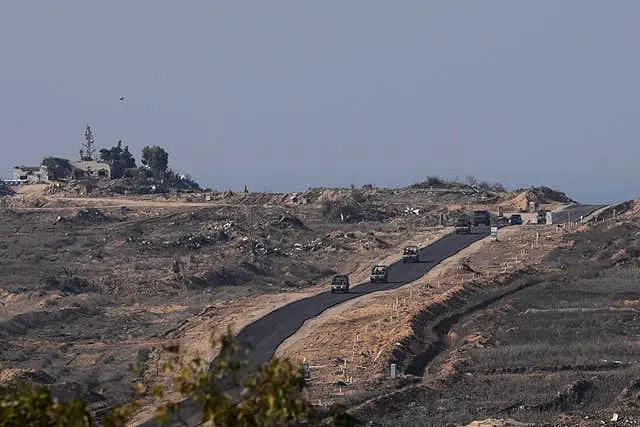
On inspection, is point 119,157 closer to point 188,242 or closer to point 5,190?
point 5,190

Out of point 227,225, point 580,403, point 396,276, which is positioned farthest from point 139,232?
point 580,403

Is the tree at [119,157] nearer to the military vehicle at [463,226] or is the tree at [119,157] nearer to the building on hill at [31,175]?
the building on hill at [31,175]

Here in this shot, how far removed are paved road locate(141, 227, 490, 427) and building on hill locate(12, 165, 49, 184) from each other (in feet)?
228

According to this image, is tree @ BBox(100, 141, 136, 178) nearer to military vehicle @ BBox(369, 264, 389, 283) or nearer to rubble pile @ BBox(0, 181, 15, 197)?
rubble pile @ BBox(0, 181, 15, 197)

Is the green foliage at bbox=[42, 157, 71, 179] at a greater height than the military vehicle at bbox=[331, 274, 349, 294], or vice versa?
the green foliage at bbox=[42, 157, 71, 179]

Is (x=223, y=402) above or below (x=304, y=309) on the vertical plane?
above

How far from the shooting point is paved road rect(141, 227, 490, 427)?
133ft

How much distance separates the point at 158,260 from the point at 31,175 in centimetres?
7593

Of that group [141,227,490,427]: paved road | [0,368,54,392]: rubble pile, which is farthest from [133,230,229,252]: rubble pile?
[0,368,54,392]: rubble pile

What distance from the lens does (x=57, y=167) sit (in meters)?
144

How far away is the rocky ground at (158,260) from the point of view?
145 ft

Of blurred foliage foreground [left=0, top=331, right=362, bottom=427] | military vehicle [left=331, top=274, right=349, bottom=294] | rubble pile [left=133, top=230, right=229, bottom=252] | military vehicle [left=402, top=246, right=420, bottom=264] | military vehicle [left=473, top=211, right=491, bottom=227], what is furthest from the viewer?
military vehicle [left=473, top=211, right=491, bottom=227]

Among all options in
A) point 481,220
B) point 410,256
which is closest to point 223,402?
point 410,256

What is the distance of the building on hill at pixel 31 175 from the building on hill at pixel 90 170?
3.25 metres
